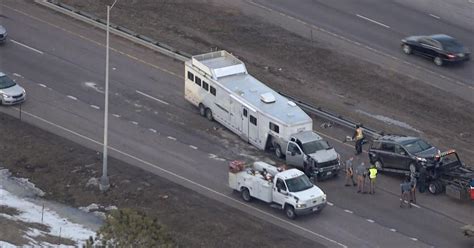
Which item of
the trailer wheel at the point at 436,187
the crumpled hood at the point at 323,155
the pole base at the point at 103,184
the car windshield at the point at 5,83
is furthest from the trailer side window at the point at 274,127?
the car windshield at the point at 5,83

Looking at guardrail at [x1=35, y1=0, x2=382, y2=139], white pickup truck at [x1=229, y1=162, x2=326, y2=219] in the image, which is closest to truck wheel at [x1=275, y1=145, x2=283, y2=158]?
white pickup truck at [x1=229, y1=162, x2=326, y2=219]

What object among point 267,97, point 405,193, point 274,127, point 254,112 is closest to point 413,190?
point 405,193

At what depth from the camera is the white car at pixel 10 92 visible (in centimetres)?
6188

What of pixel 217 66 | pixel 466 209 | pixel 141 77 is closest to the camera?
pixel 466 209

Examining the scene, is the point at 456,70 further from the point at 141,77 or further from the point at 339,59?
the point at 141,77

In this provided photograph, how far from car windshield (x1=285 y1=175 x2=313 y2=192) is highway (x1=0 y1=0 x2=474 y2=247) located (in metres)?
1.26

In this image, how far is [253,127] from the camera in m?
58.3

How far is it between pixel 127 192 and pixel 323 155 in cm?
867

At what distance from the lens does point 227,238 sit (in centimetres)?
4931

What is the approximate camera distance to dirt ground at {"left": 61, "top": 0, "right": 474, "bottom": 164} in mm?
63656

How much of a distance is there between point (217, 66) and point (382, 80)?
11.0 meters

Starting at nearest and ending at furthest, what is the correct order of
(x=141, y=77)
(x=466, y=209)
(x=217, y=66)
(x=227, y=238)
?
(x=227, y=238) < (x=466, y=209) < (x=217, y=66) < (x=141, y=77)

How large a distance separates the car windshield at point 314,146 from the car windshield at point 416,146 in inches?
139

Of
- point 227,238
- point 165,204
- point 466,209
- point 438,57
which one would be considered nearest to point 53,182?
point 165,204
